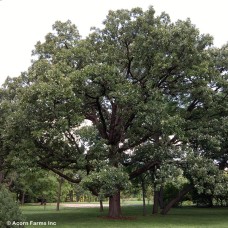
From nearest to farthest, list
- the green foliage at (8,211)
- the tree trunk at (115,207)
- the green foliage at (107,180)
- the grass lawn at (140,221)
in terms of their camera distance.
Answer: the green foliage at (8,211), the green foliage at (107,180), the grass lawn at (140,221), the tree trunk at (115,207)

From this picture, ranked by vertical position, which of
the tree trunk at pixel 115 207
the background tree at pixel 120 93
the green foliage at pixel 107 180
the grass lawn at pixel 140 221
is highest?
the background tree at pixel 120 93

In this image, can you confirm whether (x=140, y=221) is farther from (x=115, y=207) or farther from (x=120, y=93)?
(x=120, y=93)

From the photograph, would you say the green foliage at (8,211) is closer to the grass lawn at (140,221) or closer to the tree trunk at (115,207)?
the grass lawn at (140,221)

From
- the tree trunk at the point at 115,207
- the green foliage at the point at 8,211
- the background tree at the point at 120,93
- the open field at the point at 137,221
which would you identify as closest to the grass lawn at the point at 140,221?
the open field at the point at 137,221

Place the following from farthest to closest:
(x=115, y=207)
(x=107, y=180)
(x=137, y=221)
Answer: (x=115, y=207)
(x=137, y=221)
(x=107, y=180)

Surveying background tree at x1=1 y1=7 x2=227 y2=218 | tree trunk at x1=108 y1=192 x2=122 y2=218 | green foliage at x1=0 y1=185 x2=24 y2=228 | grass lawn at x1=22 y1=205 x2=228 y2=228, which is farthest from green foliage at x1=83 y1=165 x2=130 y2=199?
green foliage at x1=0 y1=185 x2=24 y2=228

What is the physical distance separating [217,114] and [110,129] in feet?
25.4

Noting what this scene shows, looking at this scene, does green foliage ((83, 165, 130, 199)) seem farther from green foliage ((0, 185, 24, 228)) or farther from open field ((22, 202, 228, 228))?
green foliage ((0, 185, 24, 228))

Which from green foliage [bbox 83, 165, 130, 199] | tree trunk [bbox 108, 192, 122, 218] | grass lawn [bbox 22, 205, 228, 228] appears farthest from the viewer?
tree trunk [bbox 108, 192, 122, 218]

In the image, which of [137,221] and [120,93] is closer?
[120,93]

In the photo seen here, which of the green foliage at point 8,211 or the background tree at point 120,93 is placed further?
the background tree at point 120,93

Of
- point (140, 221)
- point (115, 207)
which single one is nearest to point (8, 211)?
point (140, 221)

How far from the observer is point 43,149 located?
2395 centimetres

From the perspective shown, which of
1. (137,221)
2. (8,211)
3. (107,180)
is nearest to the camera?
(8,211)
